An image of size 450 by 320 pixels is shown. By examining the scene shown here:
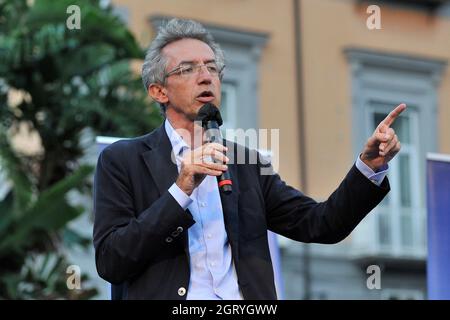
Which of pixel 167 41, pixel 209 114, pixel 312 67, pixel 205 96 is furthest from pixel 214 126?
pixel 312 67

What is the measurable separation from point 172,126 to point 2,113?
7.14 m

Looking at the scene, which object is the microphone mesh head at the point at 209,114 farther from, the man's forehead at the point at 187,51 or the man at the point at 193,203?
the man's forehead at the point at 187,51

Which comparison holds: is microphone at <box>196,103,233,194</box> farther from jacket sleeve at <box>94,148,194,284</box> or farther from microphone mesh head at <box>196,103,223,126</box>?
jacket sleeve at <box>94,148,194,284</box>

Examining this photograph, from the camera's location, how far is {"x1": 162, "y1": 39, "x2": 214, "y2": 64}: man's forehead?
374 centimetres

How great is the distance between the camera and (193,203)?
3596mm

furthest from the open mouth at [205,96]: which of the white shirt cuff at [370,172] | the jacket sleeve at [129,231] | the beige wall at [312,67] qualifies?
the beige wall at [312,67]

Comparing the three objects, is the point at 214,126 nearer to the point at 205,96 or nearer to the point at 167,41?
the point at 205,96

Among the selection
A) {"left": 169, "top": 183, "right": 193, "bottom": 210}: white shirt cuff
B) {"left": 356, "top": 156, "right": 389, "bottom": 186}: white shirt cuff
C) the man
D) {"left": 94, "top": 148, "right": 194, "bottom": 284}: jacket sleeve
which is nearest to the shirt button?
the man

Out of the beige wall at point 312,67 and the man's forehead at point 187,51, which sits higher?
the beige wall at point 312,67

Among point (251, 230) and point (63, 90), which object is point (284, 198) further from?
point (63, 90)

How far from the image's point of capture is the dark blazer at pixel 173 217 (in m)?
3.41

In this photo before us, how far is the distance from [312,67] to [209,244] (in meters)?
14.2
